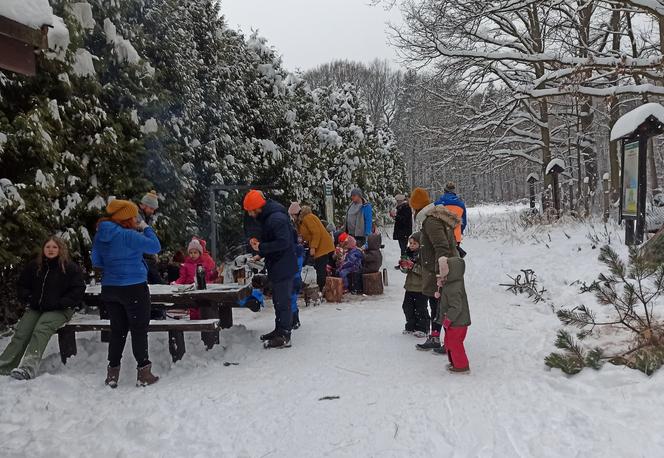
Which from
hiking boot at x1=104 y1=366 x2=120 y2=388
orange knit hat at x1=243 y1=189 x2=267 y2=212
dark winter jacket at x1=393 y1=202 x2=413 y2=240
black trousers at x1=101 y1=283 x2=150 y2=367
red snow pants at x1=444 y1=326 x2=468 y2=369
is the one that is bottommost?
hiking boot at x1=104 y1=366 x2=120 y2=388

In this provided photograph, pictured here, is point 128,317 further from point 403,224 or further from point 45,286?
point 403,224

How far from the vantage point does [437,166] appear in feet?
74.0

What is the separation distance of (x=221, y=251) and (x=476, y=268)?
6.69 m

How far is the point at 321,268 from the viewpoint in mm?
9031

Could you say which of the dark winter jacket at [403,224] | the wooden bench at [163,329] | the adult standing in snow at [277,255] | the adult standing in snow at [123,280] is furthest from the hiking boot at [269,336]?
the dark winter jacket at [403,224]

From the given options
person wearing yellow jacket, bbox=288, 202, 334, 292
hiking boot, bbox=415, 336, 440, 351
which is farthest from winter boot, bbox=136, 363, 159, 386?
person wearing yellow jacket, bbox=288, 202, 334, 292

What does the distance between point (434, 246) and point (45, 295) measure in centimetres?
413

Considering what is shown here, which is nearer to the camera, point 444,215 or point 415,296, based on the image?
point 444,215

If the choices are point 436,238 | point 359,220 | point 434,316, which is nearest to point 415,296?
point 434,316

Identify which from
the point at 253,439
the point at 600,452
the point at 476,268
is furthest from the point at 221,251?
the point at 600,452

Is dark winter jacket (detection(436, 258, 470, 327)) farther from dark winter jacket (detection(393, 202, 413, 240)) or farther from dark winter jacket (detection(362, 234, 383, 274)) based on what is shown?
dark winter jacket (detection(393, 202, 413, 240))

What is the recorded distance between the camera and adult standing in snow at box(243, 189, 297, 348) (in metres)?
5.92

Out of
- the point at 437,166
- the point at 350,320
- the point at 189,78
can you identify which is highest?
the point at 189,78

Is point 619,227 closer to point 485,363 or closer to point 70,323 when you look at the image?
point 485,363
